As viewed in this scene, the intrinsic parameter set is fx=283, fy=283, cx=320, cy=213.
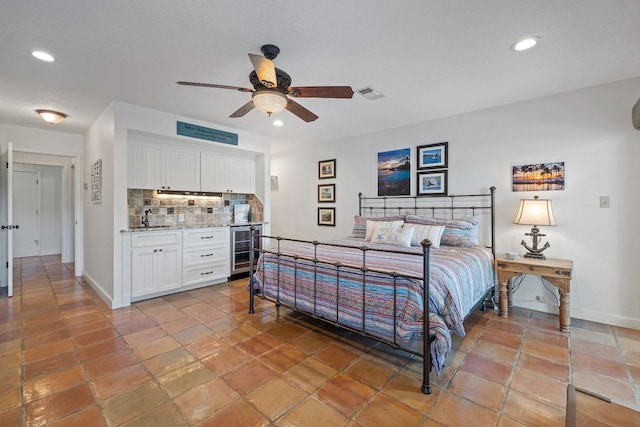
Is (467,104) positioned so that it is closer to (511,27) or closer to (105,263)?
(511,27)

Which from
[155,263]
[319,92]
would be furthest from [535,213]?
[155,263]

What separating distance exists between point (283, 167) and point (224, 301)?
3.55 m

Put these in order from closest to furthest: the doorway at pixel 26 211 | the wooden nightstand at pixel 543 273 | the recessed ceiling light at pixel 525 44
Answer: the recessed ceiling light at pixel 525 44 < the wooden nightstand at pixel 543 273 < the doorway at pixel 26 211

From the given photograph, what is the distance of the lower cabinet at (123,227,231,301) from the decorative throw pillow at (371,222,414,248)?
243 centimetres

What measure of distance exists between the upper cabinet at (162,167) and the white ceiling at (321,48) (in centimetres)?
67

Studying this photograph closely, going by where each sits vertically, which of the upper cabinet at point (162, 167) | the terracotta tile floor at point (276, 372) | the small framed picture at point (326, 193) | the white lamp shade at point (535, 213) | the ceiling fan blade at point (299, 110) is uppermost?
the ceiling fan blade at point (299, 110)

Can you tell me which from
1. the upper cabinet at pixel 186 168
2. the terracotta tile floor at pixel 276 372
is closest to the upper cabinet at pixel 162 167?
the upper cabinet at pixel 186 168

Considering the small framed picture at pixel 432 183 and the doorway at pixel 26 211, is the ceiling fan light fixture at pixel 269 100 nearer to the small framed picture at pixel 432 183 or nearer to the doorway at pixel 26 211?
the small framed picture at pixel 432 183

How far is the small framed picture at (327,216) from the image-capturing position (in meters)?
5.47

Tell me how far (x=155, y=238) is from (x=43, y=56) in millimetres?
2210

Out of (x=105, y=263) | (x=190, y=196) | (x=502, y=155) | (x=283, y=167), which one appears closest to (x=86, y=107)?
(x=190, y=196)

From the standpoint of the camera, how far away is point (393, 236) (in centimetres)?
369

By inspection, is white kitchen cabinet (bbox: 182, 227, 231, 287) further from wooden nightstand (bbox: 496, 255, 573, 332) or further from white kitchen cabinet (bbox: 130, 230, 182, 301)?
wooden nightstand (bbox: 496, 255, 573, 332)

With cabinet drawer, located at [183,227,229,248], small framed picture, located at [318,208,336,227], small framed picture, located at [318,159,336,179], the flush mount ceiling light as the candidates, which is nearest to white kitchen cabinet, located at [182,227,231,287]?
cabinet drawer, located at [183,227,229,248]
